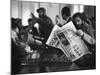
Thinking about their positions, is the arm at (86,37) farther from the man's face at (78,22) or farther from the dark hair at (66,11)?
the dark hair at (66,11)

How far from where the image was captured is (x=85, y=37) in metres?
1.75

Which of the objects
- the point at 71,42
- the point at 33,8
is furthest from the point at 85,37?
the point at 33,8

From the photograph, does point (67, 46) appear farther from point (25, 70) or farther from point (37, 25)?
point (25, 70)

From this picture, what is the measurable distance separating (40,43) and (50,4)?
0.44 m

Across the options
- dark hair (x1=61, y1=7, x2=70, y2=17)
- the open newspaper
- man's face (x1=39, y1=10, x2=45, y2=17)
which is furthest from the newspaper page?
man's face (x1=39, y1=10, x2=45, y2=17)

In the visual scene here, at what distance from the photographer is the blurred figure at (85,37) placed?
1.73 meters

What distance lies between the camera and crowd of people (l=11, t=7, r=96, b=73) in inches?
61.8

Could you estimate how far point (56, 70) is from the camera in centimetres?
167

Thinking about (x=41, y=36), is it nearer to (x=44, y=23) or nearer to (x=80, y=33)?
(x=44, y=23)

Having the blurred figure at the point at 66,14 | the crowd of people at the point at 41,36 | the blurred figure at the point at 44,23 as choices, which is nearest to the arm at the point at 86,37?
the crowd of people at the point at 41,36

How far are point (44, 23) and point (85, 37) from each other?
505 mm

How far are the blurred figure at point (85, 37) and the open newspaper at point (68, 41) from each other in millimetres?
46

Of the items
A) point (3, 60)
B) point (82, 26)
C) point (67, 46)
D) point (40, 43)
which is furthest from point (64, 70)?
point (3, 60)

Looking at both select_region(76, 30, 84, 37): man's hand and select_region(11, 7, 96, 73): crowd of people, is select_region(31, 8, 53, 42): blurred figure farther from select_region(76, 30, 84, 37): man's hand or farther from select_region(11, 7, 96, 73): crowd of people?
select_region(76, 30, 84, 37): man's hand
